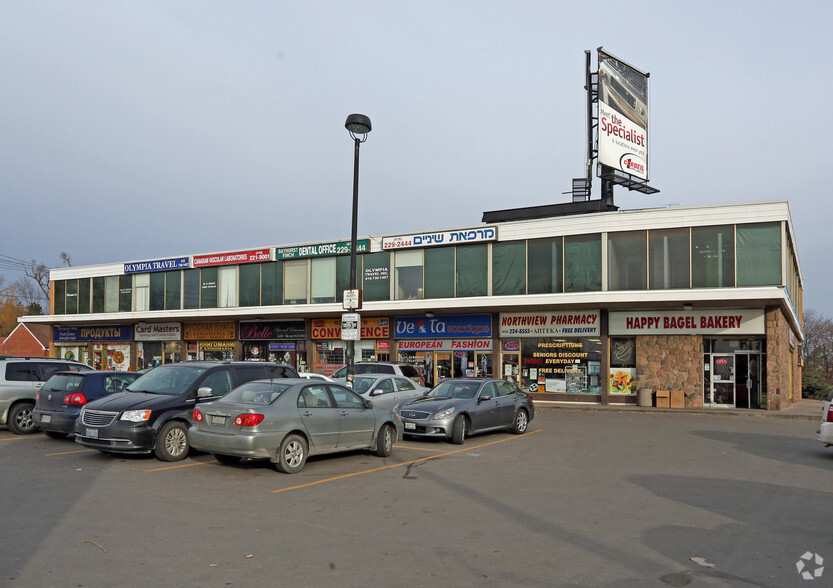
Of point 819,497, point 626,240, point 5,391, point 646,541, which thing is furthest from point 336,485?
point 626,240

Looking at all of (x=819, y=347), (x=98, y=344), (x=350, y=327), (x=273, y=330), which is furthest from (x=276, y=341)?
(x=819, y=347)

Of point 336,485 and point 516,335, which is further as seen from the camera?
point 516,335

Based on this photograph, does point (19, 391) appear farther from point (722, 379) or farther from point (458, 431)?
point (722, 379)

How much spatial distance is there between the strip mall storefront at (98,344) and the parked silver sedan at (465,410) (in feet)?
119

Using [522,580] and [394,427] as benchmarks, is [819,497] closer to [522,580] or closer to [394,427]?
[522,580]

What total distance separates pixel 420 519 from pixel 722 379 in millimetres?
23481

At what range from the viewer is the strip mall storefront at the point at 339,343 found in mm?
36312

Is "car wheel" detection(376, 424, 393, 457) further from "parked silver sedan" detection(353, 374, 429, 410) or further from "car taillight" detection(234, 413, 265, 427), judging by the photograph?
"parked silver sedan" detection(353, 374, 429, 410)

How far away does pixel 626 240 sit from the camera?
29344 millimetres

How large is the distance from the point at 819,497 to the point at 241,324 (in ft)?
117

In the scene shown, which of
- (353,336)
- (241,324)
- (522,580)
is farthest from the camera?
(241,324)

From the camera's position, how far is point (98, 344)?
4838 centimetres

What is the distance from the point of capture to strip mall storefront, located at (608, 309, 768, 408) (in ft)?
90.5

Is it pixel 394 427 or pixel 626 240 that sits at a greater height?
pixel 626 240
